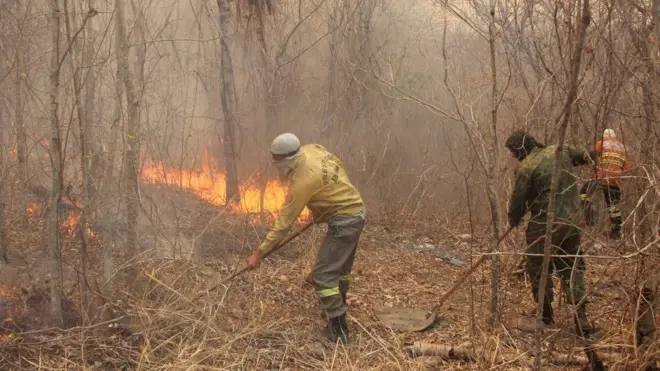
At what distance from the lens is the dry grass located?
3.68 m

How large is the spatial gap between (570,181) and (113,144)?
4.16 metres

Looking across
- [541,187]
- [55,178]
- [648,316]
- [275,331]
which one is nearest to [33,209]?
[55,178]

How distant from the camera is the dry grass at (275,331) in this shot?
3678mm

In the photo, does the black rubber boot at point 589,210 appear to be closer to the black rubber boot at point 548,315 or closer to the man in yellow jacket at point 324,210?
the black rubber boot at point 548,315

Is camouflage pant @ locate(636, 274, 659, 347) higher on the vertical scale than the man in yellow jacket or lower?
lower

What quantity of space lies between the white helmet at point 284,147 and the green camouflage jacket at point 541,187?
6.82ft

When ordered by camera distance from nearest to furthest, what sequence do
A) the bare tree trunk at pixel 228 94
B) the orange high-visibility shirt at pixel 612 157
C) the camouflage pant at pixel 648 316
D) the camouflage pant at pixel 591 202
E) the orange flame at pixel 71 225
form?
the camouflage pant at pixel 648 316 < the camouflage pant at pixel 591 202 < the orange high-visibility shirt at pixel 612 157 < the orange flame at pixel 71 225 < the bare tree trunk at pixel 228 94

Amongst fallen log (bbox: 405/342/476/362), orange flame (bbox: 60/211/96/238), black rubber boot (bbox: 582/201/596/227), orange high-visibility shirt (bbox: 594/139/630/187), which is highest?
orange high-visibility shirt (bbox: 594/139/630/187)

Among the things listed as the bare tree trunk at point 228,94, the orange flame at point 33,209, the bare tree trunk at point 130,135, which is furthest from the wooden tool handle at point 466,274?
the orange flame at point 33,209

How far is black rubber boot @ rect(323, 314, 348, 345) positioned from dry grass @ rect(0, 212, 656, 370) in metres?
0.13

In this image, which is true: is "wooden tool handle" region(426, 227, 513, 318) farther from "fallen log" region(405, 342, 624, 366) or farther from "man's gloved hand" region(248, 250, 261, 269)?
"man's gloved hand" region(248, 250, 261, 269)

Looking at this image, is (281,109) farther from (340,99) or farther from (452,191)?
(452,191)

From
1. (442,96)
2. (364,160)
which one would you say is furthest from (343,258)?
(442,96)

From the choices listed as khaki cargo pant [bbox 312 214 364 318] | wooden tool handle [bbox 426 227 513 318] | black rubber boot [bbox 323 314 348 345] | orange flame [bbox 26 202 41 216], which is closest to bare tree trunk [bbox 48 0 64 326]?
khaki cargo pant [bbox 312 214 364 318]
